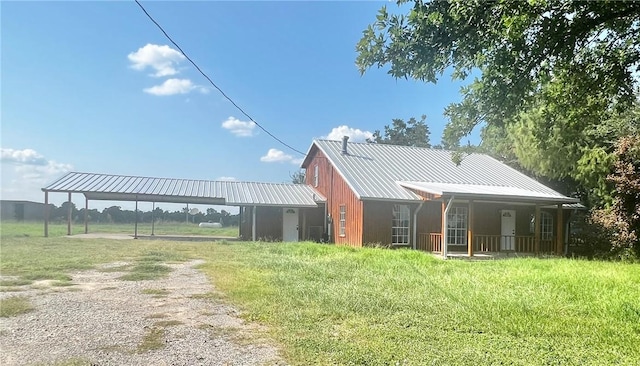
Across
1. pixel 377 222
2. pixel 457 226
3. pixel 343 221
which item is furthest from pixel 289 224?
pixel 457 226

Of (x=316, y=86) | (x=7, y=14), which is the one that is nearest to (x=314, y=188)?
(x=316, y=86)

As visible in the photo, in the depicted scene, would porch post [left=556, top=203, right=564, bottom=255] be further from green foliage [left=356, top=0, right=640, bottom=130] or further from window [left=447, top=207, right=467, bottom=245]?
green foliage [left=356, top=0, right=640, bottom=130]

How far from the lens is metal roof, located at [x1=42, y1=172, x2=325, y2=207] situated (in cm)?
2000

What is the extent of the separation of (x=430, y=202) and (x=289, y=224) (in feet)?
23.2

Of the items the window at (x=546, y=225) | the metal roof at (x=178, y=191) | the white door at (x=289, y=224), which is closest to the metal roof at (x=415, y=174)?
the window at (x=546, y=225)

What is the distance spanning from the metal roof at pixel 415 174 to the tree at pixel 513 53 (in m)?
9.18

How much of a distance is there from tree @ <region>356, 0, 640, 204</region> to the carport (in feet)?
48.9

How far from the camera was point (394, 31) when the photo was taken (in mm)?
5699

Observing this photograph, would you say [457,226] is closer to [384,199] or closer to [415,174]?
[415,174]

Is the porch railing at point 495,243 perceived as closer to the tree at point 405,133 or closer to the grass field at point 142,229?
the grass field at point 142,229

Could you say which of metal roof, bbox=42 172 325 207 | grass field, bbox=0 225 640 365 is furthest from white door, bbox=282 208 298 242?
grass field, bbox=0 225 640 365

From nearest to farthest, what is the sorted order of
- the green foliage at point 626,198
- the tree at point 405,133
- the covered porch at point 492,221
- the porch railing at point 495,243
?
1. the green foliage at point 626,198
2. the covered porch at point 492,221
3. the porch railing at point 495,243
4. the tree at point 405,133

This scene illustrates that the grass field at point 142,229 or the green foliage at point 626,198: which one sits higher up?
the green foliage at point 626,198

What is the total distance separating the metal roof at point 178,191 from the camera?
20000 millimetres
